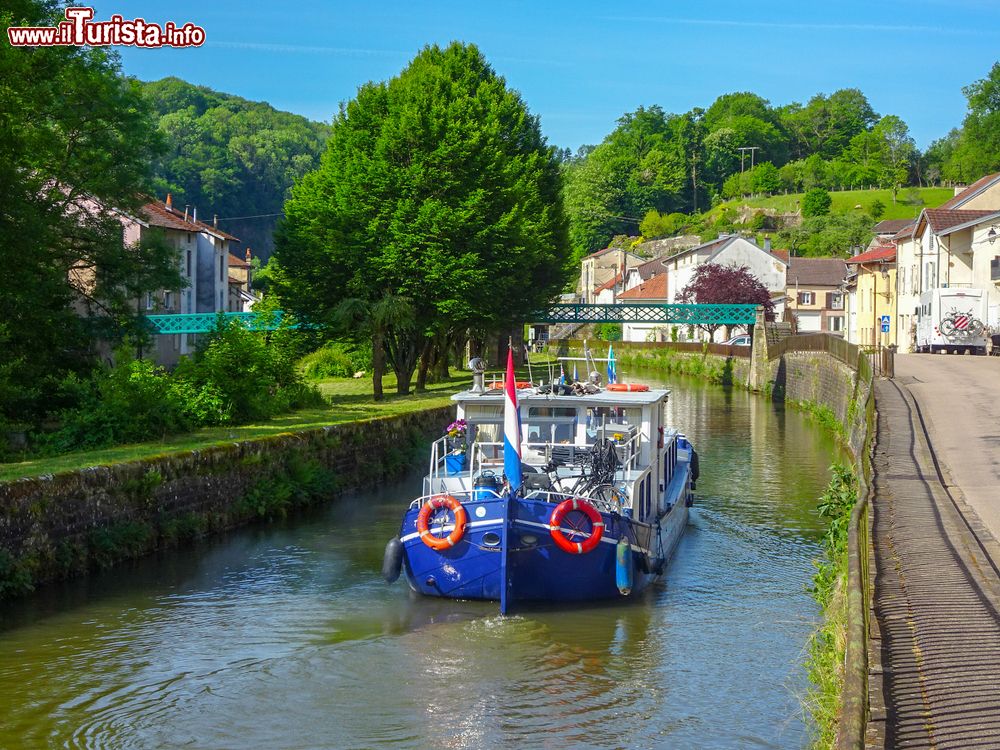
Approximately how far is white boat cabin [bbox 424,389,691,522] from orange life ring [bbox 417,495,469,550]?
169 cm

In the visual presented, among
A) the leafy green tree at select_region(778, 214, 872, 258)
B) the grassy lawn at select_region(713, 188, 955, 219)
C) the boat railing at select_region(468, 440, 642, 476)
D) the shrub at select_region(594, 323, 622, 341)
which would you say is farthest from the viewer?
the grassy lawn at select_region(713, 188, 955, 219)

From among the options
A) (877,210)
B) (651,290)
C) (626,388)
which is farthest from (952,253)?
(877,210)

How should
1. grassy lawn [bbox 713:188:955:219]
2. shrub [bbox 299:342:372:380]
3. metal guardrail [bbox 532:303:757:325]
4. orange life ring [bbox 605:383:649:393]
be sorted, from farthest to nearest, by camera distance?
grassy lawn [bbox 713:188:955:219], metal guardrail [bbox 532:303:757:325], shrub [bbox 299:342:372:380], orange life ring [bbox 605:383:649:393]

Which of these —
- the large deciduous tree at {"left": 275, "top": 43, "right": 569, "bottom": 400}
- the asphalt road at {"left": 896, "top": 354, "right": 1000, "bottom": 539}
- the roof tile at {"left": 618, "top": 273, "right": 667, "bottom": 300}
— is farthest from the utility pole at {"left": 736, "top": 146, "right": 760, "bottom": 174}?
the large deciduous tree at {"left": 275, "top": 43, "right": 569, "bottom": 400}

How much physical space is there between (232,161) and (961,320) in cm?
11800

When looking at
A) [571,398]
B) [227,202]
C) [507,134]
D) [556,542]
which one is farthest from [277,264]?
[227,202]

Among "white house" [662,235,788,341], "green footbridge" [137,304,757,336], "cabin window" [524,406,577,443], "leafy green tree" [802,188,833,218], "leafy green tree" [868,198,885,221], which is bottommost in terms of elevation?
"cabin window" [524,406,577,443]

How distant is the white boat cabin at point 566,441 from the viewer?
2006cm

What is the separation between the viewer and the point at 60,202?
1315 inches

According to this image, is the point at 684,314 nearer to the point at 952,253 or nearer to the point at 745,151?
the point at 952,253

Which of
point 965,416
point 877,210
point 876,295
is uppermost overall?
point 877,210

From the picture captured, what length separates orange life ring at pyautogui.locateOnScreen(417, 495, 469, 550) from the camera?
17.6 m

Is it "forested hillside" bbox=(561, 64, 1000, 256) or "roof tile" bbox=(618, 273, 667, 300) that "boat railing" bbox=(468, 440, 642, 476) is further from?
"forested hillside" bbox=(561, 64, 1000, 256)

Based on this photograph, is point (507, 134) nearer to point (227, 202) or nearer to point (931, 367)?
point (931, 367)
